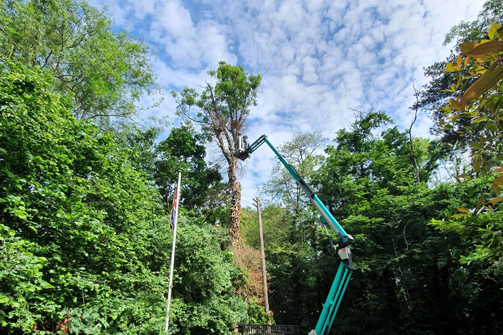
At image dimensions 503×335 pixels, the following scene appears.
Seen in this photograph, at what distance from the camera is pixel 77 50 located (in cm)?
933

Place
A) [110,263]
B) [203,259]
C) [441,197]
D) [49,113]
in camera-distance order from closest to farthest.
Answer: [49,113] < [110,263] < [203,259] < [441,197]

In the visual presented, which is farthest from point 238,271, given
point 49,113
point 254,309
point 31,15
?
point 31,15

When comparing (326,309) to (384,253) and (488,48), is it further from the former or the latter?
(384,253)

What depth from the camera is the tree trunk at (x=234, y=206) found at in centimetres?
1217

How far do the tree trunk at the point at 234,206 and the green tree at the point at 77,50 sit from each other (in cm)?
611

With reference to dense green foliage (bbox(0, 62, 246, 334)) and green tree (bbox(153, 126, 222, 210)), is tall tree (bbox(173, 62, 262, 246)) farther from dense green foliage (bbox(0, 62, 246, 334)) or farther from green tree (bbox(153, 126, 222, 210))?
dense green foliage (bbox(0, 62, 246, 334))

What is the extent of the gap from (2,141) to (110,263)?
304cm

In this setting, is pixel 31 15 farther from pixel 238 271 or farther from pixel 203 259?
pixel 238 271

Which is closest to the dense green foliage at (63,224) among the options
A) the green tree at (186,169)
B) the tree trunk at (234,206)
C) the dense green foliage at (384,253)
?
the tree trunk at (234,206)

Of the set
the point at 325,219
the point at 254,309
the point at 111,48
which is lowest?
the point at 254,309

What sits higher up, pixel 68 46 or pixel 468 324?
pixel 68 46

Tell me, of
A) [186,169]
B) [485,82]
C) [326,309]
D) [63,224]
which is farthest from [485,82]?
[186,169]

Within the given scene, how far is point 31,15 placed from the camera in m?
7.75

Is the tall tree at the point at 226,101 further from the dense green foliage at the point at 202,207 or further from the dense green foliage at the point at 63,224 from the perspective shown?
the dense green foliage at the point at 63,224
